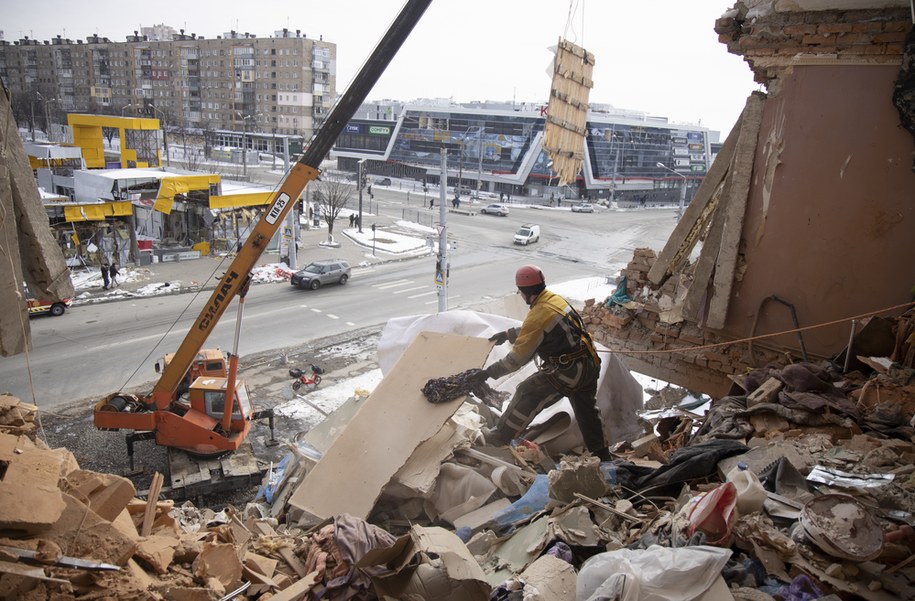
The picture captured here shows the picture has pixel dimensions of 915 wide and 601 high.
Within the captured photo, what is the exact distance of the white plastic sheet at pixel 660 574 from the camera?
3156 millimetres

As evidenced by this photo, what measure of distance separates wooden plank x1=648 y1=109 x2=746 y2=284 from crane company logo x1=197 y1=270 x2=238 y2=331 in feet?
19.0

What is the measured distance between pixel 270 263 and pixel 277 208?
18.6m

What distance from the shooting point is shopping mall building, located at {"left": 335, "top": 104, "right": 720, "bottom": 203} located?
2203 inches

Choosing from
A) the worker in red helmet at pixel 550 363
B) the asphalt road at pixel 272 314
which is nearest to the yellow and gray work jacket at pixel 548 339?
the worker in red helmet at pixel 550 363

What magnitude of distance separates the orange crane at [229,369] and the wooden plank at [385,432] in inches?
120

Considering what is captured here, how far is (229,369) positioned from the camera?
29.0ft

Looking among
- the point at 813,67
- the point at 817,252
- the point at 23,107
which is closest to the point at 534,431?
the point at 817,252

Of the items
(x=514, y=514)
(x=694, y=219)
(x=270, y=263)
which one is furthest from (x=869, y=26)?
(x=270, y=263)

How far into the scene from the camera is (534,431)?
6.68 metres

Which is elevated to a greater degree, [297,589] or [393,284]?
[297,589]

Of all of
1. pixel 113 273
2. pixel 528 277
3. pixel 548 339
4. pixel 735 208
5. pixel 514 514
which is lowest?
pixel 113 273

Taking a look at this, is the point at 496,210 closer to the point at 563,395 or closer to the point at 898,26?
the point at 898,26

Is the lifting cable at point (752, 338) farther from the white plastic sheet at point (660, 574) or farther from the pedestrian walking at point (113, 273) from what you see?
the pedestrian walking at point (113, 273)

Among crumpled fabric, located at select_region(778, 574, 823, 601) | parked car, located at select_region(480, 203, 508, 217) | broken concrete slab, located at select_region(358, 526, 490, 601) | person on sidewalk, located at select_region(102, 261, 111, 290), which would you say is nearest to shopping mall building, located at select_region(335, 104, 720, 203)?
parked car, located at select_region(480, 203, 508, 217)
